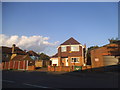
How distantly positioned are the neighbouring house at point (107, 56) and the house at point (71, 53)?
282 inches

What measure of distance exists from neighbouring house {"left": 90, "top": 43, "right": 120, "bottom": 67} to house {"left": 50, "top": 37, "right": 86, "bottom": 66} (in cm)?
717

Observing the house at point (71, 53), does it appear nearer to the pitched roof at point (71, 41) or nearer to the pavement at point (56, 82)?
the pitched roof at point (71, 41)

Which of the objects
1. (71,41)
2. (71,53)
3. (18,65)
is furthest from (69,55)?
(18,65)

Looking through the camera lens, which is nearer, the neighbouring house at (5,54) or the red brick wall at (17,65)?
the red brick wall at (17,65)

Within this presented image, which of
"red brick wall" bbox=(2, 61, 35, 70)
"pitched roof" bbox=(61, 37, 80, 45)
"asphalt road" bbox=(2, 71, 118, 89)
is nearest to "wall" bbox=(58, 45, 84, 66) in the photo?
"pitched roof" bbox=(61, 37, 80, 45)

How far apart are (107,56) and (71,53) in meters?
10.7

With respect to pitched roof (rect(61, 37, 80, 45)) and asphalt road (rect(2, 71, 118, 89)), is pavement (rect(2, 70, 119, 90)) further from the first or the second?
pitched roof (rect(61, 37, 80, 45))

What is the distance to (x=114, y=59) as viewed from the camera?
2458 cm

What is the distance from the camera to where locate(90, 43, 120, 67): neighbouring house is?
967 inches

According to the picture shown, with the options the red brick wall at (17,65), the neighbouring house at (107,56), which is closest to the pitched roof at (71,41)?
the neighbouring house at (107,56)

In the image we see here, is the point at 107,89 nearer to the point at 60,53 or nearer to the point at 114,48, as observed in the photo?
the point at 114,48

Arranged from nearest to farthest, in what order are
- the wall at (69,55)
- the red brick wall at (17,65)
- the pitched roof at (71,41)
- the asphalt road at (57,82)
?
the asphalt road at (57,82)
the wall at (69,55)
the red brick wall at (17,65)
the pitched roof at (71,41)

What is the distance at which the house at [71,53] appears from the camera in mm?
33219

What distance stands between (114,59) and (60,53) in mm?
14510
